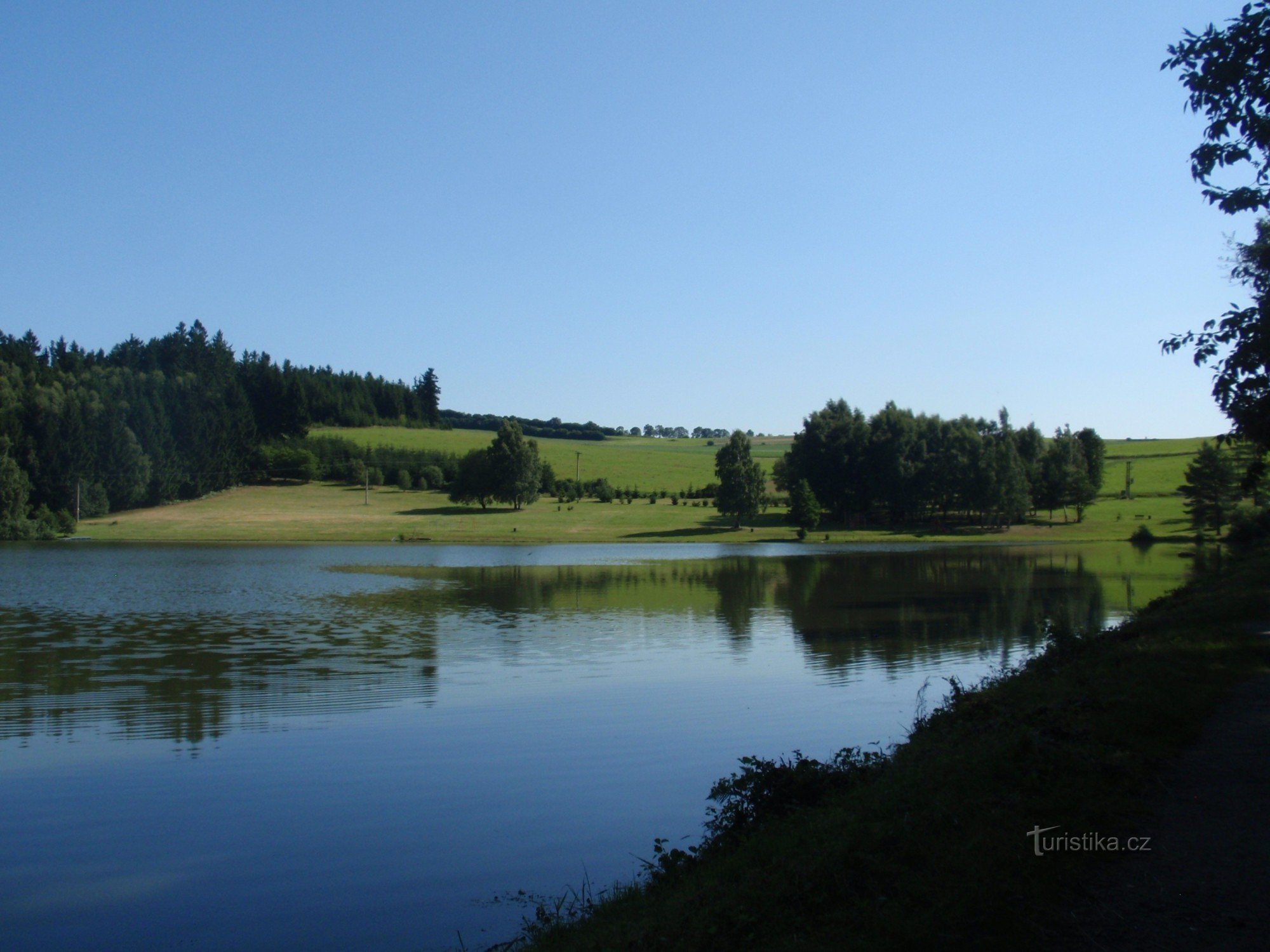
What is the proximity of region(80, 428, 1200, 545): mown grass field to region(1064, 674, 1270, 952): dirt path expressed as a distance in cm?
7828

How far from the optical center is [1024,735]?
8852 mm

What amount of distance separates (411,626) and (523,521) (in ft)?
223

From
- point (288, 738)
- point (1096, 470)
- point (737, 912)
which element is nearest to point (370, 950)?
point (737, 912)

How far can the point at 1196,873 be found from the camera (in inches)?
244

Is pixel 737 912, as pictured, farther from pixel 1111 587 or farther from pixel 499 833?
pixel 1111 587

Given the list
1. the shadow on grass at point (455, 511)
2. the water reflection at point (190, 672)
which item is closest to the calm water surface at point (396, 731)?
the water reflection at point (190, 672)

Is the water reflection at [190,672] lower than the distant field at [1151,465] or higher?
lower

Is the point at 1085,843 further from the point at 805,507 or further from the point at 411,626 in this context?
the point at 805,507

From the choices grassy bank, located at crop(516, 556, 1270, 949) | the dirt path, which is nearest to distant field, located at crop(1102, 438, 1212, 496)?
grassy bank, located at crop(516, 556, 1270, 949)

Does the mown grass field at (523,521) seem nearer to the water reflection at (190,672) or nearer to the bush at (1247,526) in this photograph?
the bush at (1247,526)

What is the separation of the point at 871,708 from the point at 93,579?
135ft

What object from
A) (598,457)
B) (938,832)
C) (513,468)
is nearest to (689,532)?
(513,468)

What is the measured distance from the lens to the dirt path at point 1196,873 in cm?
548

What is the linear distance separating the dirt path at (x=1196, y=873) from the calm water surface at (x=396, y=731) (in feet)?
16.0
